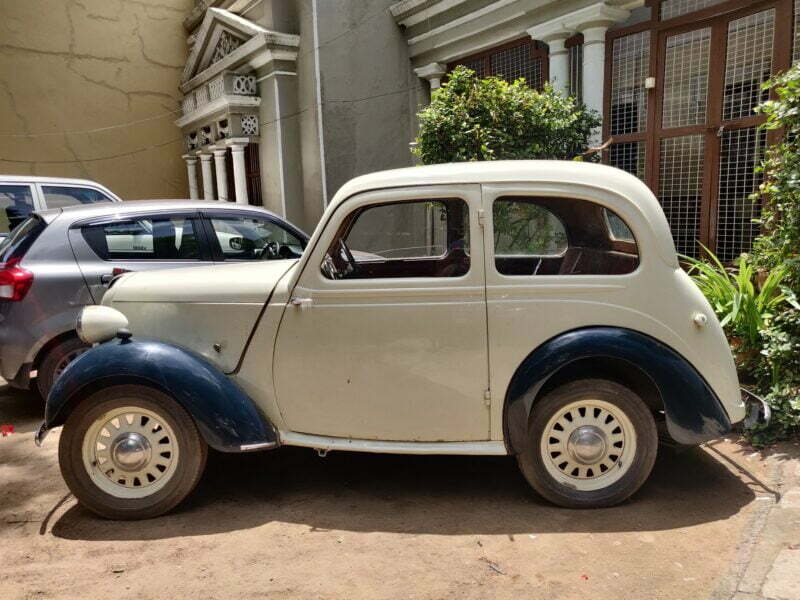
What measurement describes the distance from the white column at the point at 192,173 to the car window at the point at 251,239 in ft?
33.5

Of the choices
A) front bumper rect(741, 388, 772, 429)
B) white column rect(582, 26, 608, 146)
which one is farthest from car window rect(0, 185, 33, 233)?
front bumper rect(741, 388, 772, 429)

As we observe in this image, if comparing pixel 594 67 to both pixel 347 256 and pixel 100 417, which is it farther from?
pixel 100 417

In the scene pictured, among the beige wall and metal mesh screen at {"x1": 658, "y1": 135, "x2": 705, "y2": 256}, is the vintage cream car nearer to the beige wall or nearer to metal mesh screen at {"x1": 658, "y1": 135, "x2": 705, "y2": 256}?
metal mesh screen at {"x1": 658, "y1": 135, "x2": 705, "y2": 256}

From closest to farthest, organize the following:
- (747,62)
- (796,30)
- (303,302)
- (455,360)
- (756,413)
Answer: (455,360) → (303,302) → (756,413) → (796,30) → (747,62)

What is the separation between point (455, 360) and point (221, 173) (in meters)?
11.4

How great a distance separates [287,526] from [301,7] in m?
9.65

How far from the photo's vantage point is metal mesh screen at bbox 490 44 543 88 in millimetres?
8922

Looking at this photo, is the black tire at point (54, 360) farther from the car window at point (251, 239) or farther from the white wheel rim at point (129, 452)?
the white wheel rim at point (129, 452)

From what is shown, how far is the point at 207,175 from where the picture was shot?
46.8 feet

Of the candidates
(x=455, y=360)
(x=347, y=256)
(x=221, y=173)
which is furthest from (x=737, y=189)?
(x=221, y=173)

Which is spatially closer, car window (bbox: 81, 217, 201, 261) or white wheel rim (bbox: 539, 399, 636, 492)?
white wheel rim (bbox: 539, 399, 636, 492)

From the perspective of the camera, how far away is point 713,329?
3104mm

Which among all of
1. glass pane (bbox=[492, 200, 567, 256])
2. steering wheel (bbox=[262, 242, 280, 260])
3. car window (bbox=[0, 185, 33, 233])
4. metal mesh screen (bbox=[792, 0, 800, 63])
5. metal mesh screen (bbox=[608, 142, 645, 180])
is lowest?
steering wheel (bbox=[262, 242, 280, 260])

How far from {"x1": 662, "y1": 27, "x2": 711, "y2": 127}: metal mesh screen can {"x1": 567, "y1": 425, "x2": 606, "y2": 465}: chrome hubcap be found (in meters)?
5.05
